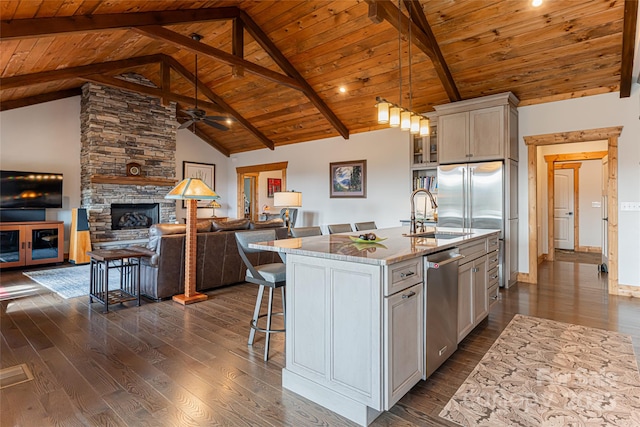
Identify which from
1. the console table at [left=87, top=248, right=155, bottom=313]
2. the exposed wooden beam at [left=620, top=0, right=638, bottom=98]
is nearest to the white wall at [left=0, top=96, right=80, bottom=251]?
the console table at [left=87, top=248, right=155, bottom=313]

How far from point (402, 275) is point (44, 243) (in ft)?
23.0

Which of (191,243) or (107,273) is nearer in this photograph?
(107,273)

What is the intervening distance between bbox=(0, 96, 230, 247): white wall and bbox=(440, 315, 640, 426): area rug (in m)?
7.94

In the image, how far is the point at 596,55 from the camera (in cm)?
411

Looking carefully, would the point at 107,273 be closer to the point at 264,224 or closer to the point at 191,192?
the point at 191,192

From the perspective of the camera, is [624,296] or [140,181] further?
[140,181]

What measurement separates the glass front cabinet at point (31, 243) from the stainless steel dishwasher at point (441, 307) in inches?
274

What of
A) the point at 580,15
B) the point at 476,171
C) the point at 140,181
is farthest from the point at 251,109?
the point at 580,15

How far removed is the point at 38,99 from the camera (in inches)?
263

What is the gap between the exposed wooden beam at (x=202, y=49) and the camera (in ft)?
13.7

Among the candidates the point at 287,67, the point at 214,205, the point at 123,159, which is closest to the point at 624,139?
the point at 287,67

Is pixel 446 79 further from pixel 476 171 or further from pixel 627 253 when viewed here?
pixel 627 253

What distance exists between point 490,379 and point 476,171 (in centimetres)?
332

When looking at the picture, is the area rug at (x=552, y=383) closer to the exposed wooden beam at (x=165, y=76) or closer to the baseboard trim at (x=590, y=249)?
the baseboard trim at (x=590, y=249)
